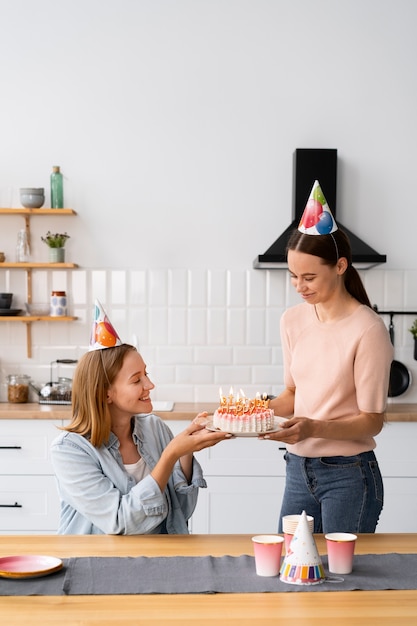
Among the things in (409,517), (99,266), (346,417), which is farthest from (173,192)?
(346,417)

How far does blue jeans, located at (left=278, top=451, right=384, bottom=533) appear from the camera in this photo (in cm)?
249

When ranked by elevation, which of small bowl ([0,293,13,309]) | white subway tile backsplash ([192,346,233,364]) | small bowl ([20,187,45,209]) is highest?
small bowl ([20,187,45,209])

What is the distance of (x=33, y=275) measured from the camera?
469 cm

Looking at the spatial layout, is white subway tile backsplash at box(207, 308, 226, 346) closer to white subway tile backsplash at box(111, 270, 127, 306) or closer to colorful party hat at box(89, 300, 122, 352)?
white subway tile backsplash at box(111, 270, 127, 306)

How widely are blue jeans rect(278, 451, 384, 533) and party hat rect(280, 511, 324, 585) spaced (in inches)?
28.9

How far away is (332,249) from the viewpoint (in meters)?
2.59

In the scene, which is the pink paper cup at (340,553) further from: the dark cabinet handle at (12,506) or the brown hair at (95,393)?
the dark cabinet handle at (12,506)

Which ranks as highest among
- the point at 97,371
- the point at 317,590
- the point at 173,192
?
the point at 173,192

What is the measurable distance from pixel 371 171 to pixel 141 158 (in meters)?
1.23

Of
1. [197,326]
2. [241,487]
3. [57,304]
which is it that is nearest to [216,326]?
[197,326]

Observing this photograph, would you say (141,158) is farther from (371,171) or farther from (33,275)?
(371,171)

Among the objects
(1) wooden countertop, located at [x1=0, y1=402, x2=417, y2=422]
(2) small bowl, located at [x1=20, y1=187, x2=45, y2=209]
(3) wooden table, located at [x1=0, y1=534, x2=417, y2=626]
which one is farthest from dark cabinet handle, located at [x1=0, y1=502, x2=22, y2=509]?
(3) wooden table, located at [x1=0, y1=534, x2=417, y2=626]

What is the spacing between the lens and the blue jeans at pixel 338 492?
2.49 meters

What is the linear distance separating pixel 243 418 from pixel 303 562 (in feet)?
2.44
